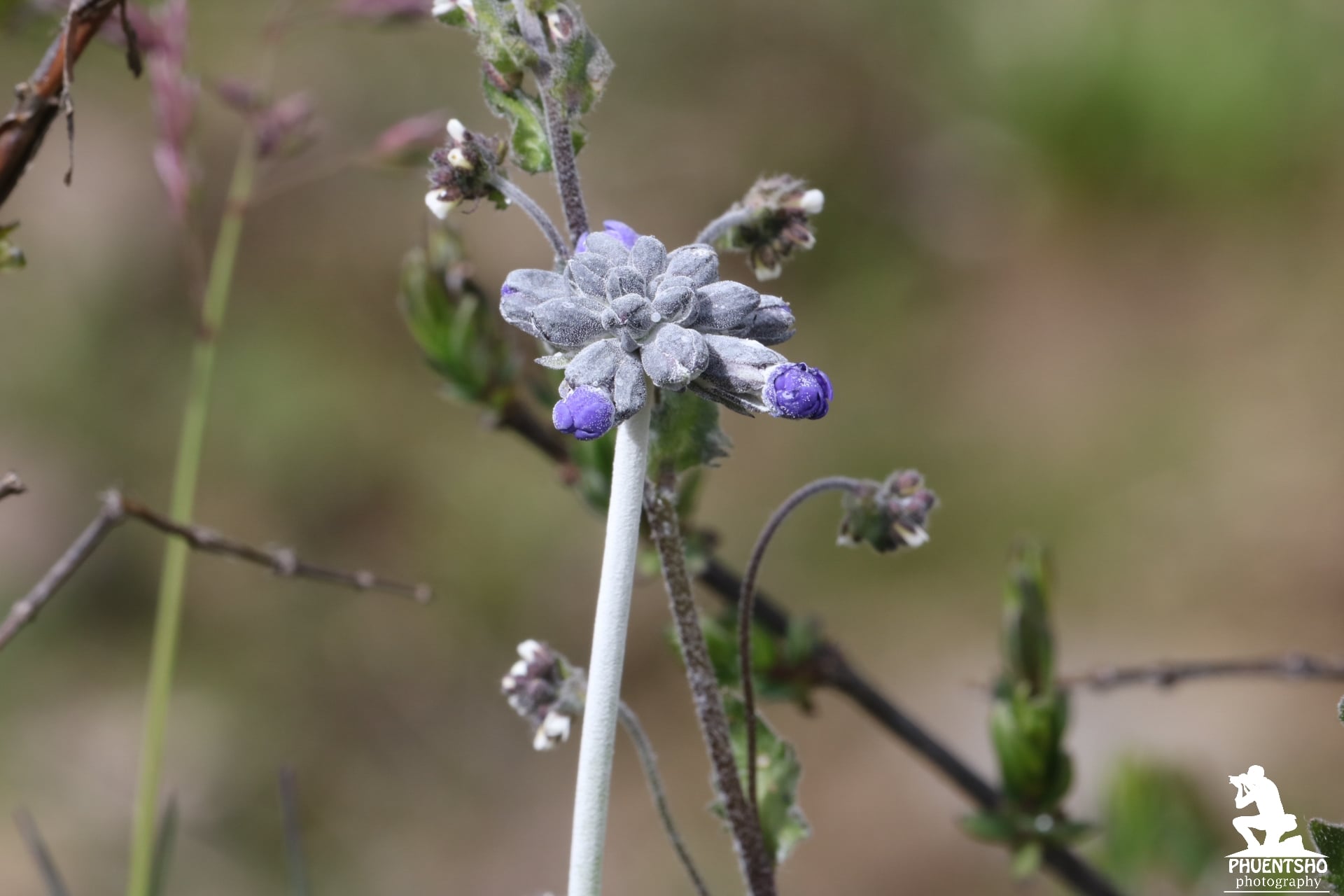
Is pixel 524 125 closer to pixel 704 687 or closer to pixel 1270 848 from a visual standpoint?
pixel 704 687

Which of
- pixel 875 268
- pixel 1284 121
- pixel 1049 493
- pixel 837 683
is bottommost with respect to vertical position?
pixel 837 683

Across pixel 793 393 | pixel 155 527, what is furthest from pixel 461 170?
pixel 155 527

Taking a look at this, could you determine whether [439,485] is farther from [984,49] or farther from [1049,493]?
[984,49]

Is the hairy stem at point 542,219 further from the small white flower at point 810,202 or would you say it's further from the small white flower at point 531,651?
the small white flower at point 531,651

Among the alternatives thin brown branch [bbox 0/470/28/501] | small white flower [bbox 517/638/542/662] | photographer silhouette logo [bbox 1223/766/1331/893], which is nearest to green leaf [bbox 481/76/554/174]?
small white flower [bbox 517/638/542/662]

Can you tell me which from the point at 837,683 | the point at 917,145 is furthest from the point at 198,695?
the point at 917,145

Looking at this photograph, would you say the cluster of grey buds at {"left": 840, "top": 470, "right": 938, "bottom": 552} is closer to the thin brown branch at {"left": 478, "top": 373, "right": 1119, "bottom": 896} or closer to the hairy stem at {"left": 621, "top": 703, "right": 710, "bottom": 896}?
the hairy stem at {"left": 621, "top": 703, "right": 710, "bottom": 896}

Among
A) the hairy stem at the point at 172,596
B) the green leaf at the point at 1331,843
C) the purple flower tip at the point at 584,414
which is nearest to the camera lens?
the purple flower tip at the point at 584,414

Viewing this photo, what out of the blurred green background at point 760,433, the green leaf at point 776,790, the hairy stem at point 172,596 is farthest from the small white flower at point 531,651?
the blurred green background at point 760,433
